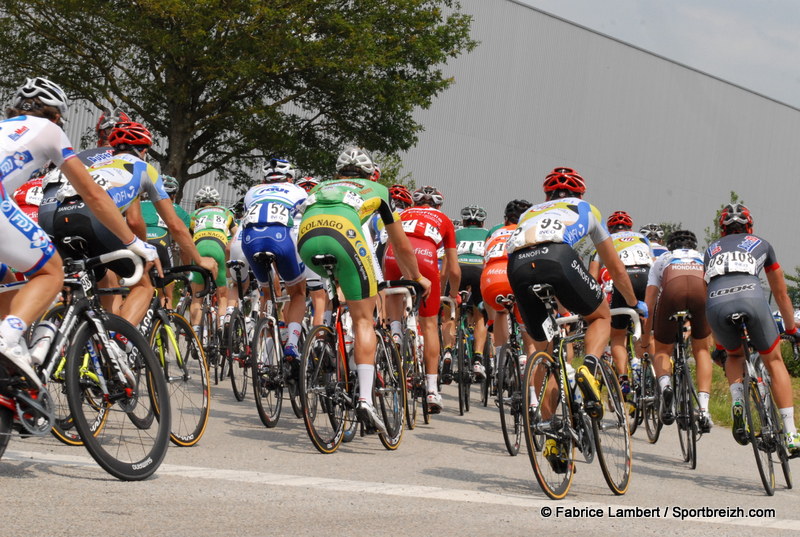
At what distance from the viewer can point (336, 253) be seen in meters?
7.52

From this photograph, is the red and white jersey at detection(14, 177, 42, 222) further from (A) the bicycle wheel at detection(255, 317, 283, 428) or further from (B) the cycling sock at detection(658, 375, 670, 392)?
(B) the cycling sock at detection(658, 375, 670, 392)

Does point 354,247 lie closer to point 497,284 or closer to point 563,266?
point 563,266

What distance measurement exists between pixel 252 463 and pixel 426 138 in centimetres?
3524

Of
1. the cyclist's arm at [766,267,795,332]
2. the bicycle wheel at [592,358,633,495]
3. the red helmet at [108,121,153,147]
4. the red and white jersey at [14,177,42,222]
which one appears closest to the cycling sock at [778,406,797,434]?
the cyclist's arm at [766,267,795,332]

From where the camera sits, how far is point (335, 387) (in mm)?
7621

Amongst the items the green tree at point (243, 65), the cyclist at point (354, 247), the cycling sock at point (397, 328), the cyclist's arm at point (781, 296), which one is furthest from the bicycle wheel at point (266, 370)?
the green tree at point (243, 65)

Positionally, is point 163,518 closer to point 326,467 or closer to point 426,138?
point 326,467

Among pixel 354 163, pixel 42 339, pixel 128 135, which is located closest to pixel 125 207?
pixel 128 135

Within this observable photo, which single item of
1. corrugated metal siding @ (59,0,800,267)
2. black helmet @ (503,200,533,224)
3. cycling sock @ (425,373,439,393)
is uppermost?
corrugated metal siding @ (59,0,800,267)

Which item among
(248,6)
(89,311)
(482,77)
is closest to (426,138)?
(482,77)

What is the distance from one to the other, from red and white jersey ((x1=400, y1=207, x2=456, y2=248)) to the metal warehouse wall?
29.5 meters

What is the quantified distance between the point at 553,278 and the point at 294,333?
2682 millimetres

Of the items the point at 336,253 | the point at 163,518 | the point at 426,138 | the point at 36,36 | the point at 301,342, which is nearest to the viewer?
the point at 163,518

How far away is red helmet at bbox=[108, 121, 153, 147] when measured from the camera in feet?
25.0
